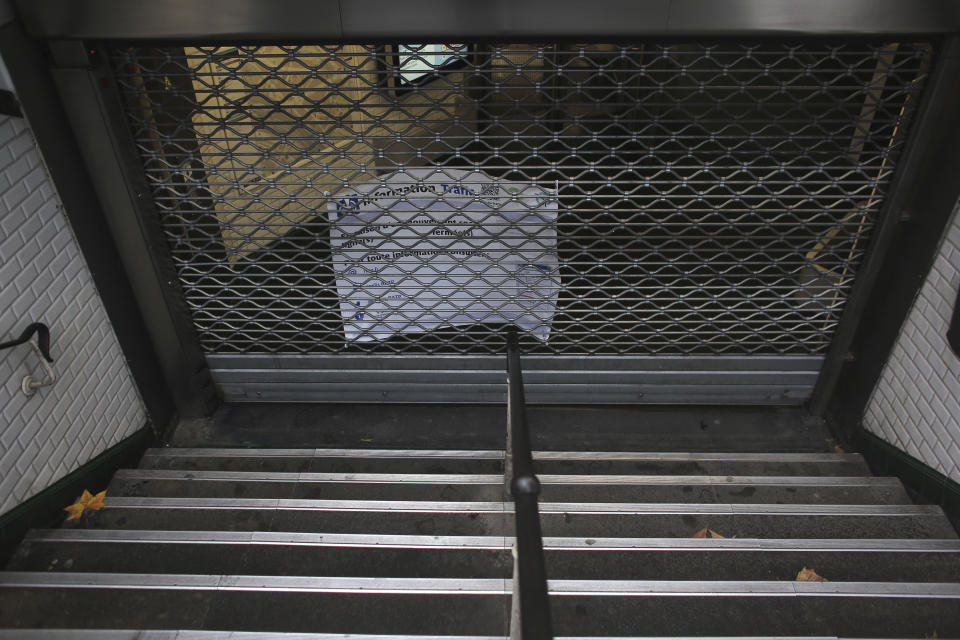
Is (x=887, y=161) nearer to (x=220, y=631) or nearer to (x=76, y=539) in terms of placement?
(x=220, y=631)

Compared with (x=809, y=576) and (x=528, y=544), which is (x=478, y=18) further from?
(x=809, y=576)

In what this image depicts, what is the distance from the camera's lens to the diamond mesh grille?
10.0 feet

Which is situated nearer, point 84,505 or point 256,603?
point 256,603

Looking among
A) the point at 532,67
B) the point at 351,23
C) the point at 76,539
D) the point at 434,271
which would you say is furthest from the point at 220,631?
the point at 532,67

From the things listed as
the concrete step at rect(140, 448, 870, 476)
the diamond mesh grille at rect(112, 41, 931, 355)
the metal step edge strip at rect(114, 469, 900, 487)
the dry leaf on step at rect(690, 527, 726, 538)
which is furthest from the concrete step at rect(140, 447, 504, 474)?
the dry leaf on step at rect(690, 527, 726, 538)

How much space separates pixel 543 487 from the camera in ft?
11.3

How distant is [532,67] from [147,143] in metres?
2.04

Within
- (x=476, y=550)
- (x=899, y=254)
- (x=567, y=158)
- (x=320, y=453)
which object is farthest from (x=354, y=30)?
(x=899, y=254)

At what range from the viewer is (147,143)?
130 inches

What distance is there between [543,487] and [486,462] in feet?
1.37

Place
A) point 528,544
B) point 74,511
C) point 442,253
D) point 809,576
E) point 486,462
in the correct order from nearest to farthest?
point 528,544
point 809,576
point 74,511
point 442,253
point 486,462

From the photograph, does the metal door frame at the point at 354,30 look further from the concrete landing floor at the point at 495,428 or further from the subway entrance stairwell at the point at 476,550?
the subway entrance stairwell at the point at 476,550

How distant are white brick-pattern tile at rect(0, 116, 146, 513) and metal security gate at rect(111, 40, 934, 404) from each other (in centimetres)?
52

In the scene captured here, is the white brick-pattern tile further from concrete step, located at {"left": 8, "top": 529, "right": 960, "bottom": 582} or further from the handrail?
concrete step, located at {"left": 8, "top": 529, "right": 960, "bottom": 582}
